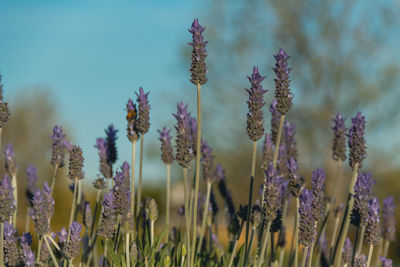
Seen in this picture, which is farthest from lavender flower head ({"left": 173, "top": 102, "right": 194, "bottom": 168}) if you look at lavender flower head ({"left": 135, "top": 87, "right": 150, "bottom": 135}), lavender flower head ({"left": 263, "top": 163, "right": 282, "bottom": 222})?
lavender flower head ({"left": 263, "top": 163, "right": 282, "bottom": 222})

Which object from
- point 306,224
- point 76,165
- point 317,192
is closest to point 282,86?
point 317,192

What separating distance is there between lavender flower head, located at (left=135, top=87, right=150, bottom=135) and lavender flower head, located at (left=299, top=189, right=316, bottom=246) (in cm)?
102

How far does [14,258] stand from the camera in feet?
10.2

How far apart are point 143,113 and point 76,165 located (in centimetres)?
70

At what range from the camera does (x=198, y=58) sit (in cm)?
292

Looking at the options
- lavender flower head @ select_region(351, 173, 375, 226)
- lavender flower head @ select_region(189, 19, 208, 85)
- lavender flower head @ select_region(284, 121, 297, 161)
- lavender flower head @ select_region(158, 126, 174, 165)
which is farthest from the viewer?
lavender flower head @ select_region(284, 121, 297, 161)

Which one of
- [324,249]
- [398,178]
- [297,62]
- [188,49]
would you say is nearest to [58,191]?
[188,49]

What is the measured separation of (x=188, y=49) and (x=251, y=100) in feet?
51.4

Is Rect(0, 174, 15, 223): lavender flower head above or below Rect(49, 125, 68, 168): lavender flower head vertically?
below

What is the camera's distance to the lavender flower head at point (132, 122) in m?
3.24

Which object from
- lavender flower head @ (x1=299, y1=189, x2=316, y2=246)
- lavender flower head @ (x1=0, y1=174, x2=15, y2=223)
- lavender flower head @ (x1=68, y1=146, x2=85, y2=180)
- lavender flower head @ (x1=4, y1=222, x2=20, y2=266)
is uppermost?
lavender flower head @ (x1=68, y1=146, x2=85, y2=180)

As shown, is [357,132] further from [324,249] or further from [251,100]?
[324,249]

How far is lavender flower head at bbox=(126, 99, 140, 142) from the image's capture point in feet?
10.6

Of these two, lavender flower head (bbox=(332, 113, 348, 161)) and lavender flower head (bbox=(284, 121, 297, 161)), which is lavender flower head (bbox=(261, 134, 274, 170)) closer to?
lavender flower head (bbox=(284, 121, 297, 161))
